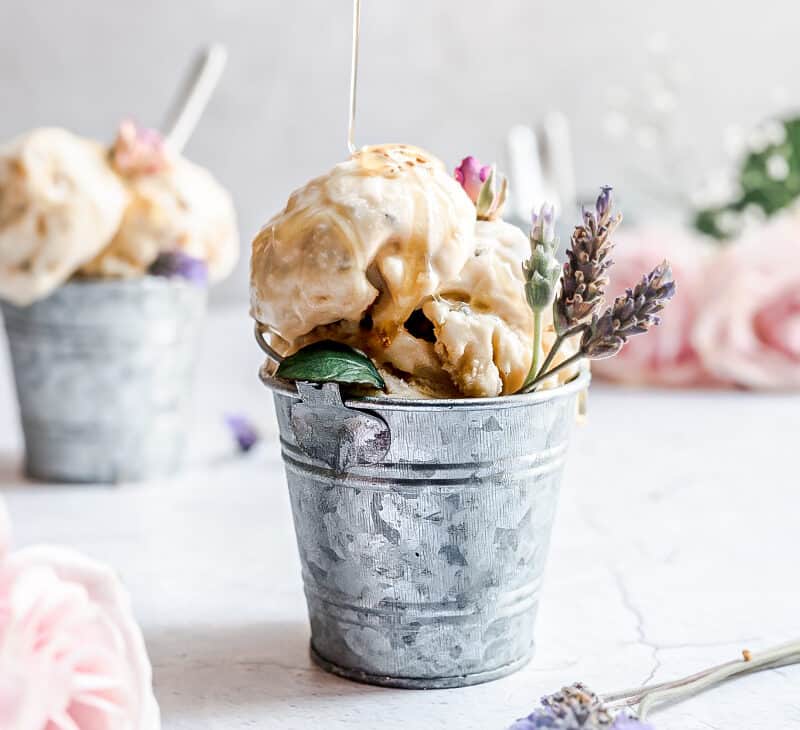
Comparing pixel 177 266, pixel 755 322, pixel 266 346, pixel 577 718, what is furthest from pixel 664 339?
pixel 577 718

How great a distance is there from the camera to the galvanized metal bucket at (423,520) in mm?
742

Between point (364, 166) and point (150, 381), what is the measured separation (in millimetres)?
667

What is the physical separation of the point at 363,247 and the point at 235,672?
0.31 metres

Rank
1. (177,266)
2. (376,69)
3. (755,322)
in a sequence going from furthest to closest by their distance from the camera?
(376,69) → (755,322) → (177,266)

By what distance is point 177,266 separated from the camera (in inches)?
51.9

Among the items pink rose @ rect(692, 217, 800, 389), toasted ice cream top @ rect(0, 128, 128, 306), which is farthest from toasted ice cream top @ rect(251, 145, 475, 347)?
pink rose @ rect(692, 217, 800, 389)

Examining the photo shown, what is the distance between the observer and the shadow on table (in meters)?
0.78

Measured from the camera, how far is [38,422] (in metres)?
1.36

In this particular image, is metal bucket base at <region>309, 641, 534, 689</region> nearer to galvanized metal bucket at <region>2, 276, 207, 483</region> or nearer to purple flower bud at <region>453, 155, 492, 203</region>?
purple flower bud at <region>453, 155, 492, 203</region>

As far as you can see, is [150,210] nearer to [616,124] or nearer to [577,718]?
[577,718]

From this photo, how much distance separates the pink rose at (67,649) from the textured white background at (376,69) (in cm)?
213

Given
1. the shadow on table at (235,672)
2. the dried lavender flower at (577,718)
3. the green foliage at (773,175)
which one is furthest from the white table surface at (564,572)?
the green foliage at (773,175)

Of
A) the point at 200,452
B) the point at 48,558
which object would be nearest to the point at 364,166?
the point at 48,558

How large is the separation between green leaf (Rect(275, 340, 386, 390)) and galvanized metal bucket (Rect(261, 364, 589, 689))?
2 cm
